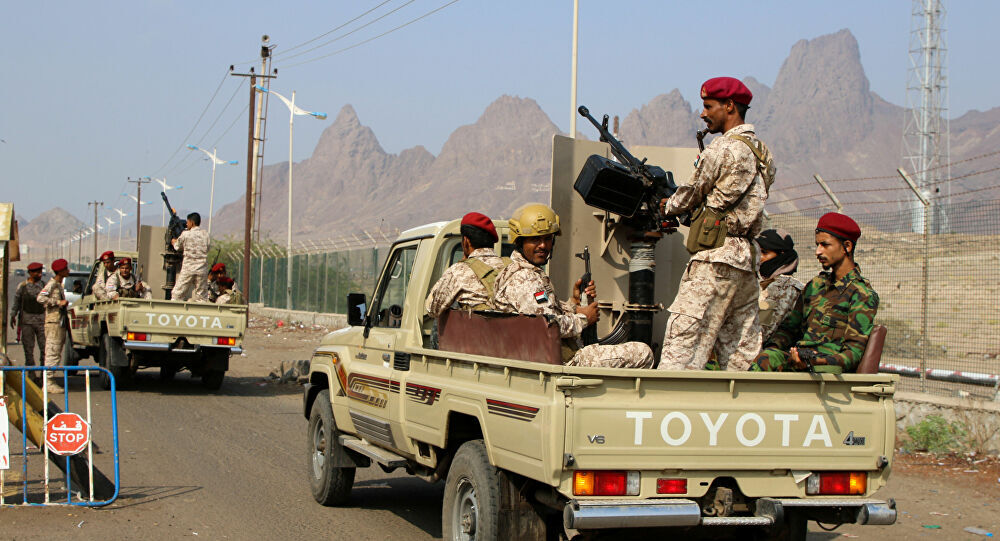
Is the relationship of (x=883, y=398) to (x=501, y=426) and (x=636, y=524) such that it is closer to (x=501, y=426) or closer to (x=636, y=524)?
(x=636, y=524)

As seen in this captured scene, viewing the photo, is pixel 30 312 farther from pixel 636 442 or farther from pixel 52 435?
pixel 636 442

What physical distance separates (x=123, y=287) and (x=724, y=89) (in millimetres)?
12453

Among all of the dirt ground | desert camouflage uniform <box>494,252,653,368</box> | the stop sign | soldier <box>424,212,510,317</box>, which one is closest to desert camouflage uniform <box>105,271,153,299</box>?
the dirt ground

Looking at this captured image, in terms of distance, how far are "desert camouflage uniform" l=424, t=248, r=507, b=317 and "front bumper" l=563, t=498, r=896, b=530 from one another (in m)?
1.86

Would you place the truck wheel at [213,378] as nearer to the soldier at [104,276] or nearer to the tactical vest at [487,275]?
the soldier at [104,276]

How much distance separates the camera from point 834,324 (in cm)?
502

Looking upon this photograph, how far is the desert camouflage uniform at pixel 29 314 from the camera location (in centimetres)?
1524

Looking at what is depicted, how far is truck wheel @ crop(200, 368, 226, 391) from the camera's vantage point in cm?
1490

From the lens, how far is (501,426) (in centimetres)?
457

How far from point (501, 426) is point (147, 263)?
1551 cm

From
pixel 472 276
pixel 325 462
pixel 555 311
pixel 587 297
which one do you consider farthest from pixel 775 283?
pixel 325 462

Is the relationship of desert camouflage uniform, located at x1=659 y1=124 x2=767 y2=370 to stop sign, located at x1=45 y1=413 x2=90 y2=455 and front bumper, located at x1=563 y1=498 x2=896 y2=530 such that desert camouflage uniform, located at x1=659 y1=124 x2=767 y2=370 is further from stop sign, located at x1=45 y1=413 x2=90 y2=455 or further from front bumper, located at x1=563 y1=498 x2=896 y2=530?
stop sign, located at x1=45 y1=413 x2=90 y2=455

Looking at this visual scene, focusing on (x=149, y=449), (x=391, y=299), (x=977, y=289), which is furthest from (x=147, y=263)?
(x=977, y=289)

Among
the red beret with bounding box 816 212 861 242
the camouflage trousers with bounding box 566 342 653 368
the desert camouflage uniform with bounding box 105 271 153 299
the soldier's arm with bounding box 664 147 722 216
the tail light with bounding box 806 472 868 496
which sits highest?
the soldier's arm with bounding box 664 147 722 216
